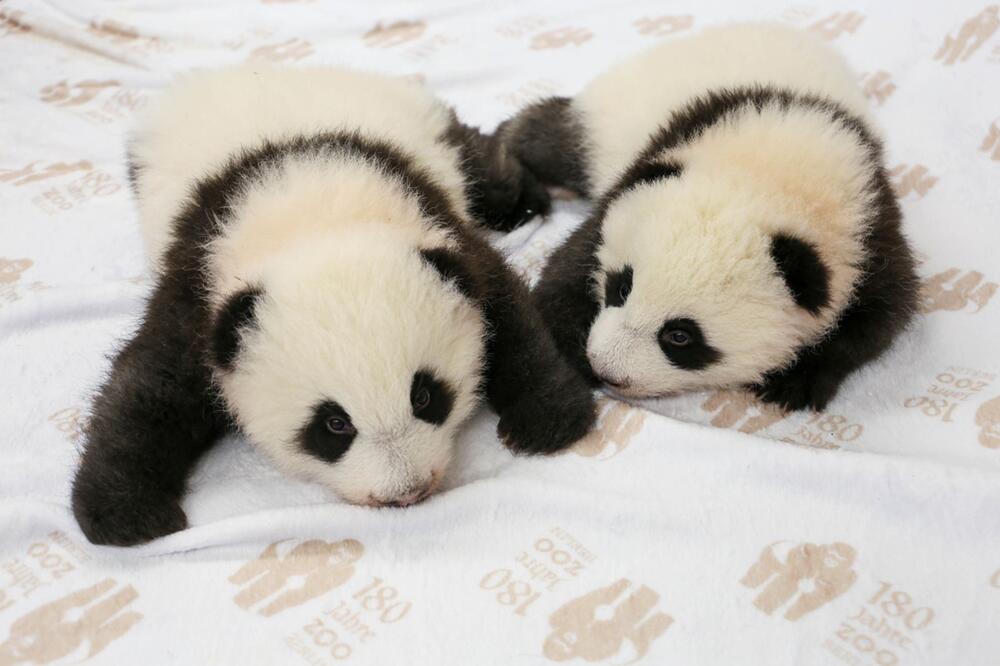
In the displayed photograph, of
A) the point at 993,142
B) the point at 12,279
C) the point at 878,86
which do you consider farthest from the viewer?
the point at 878,86

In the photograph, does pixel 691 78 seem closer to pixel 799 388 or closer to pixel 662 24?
pixel 799 388

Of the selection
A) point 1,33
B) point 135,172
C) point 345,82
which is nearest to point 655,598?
point 345,82

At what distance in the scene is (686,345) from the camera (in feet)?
9.32

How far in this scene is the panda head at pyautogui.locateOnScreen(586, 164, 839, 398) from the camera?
2.70 m

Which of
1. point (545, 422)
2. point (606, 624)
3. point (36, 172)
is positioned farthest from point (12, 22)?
point (606, 624)

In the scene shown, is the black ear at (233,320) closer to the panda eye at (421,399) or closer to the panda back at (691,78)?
the panda eye at (421,399)

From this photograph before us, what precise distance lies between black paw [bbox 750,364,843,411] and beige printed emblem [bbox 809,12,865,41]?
91.8 inches

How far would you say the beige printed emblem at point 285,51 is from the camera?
4.84 metres

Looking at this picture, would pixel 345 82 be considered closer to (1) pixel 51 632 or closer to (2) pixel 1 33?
(1) pixel 51 632

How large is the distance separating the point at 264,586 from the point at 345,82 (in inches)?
73.6

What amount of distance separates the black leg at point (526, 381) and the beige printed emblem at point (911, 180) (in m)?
1.80

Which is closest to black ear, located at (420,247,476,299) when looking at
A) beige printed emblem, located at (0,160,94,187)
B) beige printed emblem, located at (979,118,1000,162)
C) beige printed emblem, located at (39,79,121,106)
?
beige printed emblem, located at (0,160,94,187)

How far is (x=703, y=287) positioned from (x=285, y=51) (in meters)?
3.11

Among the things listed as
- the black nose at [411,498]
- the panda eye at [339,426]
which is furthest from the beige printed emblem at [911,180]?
the panda eye at [339,426]
